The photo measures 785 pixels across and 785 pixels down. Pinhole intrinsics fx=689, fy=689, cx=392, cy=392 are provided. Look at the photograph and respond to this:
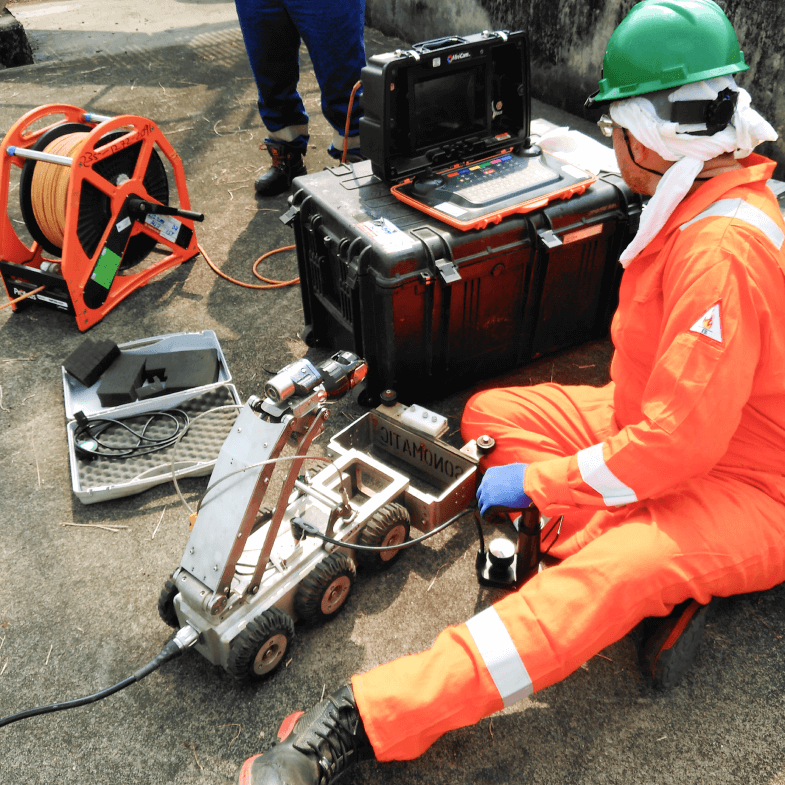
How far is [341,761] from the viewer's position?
1.74 m

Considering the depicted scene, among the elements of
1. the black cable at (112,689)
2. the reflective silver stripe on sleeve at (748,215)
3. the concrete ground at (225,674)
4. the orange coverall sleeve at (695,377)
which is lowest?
the concrete ground at (225,674)

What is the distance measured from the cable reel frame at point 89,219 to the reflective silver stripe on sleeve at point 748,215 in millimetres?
2648

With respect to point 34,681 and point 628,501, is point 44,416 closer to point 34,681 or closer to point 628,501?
point 34,681

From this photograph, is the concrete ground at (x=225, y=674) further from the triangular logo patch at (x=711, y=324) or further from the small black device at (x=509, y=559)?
the triangular logo patch at (x=711, y=324)

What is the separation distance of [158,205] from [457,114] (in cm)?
165

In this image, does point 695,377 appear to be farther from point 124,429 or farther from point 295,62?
point 295,62

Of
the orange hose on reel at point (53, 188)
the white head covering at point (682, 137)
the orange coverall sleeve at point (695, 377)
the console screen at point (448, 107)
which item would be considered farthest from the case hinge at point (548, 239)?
the orange hose on reel at point (53, 188)

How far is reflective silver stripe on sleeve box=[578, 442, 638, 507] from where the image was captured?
70.9 inches

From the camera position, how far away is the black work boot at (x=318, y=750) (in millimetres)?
1682

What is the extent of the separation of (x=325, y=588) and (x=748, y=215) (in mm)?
1551

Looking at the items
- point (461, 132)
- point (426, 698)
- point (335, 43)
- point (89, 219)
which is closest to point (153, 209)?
point (89, 219)

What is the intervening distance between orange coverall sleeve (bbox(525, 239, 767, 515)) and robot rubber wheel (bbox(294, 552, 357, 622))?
0.85m

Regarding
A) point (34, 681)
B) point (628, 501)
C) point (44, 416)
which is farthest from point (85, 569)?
point (628, 501)

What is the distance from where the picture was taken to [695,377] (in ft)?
5.39
